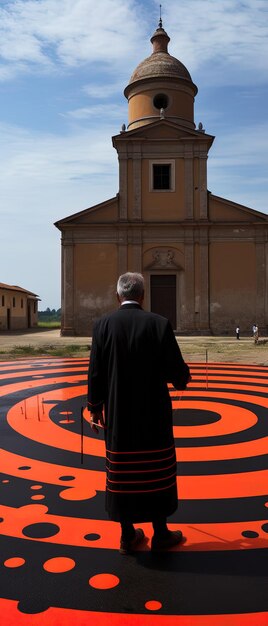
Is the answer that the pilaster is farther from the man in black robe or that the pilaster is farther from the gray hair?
the man in black robe

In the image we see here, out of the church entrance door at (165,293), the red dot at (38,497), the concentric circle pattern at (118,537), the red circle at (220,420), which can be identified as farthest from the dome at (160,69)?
the red dot at (38,497)

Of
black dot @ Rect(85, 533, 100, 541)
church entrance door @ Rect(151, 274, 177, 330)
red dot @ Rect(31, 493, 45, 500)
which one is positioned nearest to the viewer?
black dot @ Rect(85, 533, 100, 541)

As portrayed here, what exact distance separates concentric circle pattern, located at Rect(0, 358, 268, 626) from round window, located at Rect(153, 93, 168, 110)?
2923cm

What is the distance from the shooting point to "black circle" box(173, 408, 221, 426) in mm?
6645

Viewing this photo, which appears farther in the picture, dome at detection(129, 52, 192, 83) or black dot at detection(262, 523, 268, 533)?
dome at detection(129, 52, 192, 83)

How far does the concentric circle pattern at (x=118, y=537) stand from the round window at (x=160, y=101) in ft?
95.9

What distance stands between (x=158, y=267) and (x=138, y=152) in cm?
693

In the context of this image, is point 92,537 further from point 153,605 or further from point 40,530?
point 153,605

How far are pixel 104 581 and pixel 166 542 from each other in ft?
1.85

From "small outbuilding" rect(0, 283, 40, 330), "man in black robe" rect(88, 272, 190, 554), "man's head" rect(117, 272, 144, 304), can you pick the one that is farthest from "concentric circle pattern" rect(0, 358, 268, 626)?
"small outbuilding" rect(0, 283, 40, 330)

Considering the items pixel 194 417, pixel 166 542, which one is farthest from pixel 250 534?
pixel 194 417

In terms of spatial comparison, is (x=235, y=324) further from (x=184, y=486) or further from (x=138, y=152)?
(x=184, y=486)

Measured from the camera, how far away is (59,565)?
9.59 ft

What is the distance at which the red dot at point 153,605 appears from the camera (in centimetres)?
249
